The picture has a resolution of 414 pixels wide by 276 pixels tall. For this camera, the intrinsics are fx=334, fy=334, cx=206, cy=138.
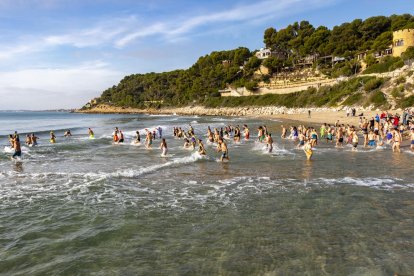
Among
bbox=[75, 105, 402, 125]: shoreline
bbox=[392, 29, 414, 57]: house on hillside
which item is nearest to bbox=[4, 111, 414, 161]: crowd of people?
bbox=[75, 105, 402, 125]: shoreline

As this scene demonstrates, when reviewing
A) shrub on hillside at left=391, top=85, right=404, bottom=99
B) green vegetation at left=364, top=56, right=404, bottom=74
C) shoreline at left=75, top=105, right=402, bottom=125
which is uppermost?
green vegetation at left=364, top=56, right=404, bottom=74

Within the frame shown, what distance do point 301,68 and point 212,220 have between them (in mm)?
87347

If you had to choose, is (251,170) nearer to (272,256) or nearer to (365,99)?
(272,256)

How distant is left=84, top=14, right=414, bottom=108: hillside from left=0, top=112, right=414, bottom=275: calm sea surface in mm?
36032

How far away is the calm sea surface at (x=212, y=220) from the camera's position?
6.56 meters

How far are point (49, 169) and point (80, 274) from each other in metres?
11.7

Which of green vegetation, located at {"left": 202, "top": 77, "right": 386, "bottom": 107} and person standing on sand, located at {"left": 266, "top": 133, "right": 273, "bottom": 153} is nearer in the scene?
person standing on sand, located at {"left": 266, "top": 133, "right": 273, "bottom": 153}

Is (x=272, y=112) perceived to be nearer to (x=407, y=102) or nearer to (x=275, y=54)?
(x=407, y=102)

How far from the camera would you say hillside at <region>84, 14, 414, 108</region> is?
53.1 metres

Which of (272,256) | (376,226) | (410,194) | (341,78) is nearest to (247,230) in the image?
(272,256)

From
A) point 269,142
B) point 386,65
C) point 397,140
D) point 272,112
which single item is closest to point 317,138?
point 397,140

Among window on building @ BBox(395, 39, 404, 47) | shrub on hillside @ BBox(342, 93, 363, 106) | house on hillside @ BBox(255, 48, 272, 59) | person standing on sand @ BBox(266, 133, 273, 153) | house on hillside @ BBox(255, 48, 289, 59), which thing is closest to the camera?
person standing on sand @ BBox(266, 133, 273, 153)

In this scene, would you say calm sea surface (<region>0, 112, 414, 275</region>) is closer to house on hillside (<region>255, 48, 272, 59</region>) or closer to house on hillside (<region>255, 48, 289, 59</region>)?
house on hillside (<region>255, 48, 289, 59</region>)

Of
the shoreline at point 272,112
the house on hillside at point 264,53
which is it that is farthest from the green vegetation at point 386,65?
the house on hillside at point 264,53
